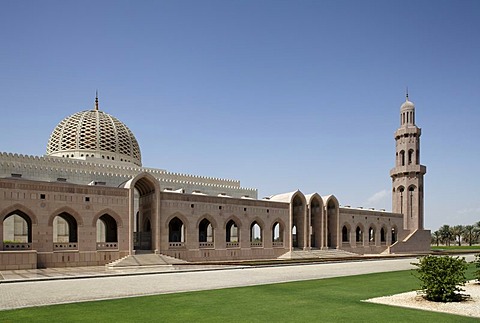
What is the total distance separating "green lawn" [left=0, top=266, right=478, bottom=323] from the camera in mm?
9781

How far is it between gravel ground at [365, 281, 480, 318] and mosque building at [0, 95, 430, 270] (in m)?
16.5

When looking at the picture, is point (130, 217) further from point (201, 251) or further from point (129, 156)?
point (129, 156)

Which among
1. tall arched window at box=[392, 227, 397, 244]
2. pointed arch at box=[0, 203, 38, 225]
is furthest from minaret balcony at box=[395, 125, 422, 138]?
pointed arch at box=[0, 203, 38, 225]

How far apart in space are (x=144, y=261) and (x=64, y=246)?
4.36m

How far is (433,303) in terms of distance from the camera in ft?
38.7

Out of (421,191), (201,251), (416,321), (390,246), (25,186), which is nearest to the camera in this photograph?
(416,321)

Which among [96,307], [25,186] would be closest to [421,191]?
[25,186]

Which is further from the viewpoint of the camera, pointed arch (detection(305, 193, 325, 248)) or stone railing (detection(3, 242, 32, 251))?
pointed arch (detection(305, 193, 325, 248))

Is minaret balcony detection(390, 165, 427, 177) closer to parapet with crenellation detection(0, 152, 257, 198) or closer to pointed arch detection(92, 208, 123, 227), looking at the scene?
parapet with crenellation detection(0, 152, 257, 198)

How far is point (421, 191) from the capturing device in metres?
48.8

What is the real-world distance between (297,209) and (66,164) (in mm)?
18845

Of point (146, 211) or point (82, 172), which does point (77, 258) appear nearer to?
point (146, 211)

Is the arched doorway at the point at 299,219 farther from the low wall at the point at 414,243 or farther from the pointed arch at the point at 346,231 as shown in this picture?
the low wall at the point at 414,243

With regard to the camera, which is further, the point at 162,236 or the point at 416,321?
the point at 162,236
